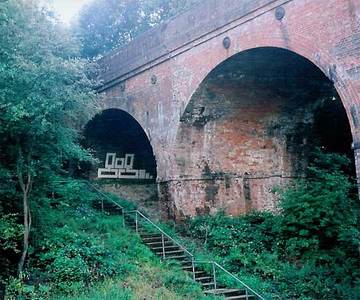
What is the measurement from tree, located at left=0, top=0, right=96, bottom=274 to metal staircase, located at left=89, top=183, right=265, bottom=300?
11.3 feet

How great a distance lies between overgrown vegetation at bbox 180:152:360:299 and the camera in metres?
9.70

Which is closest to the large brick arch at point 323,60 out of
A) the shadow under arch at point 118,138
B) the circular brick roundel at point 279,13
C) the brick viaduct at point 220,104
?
the brick viaduct at point 220,104

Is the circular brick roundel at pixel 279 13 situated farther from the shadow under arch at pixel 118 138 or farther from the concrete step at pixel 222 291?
the shadow under arch at pixel 118 138

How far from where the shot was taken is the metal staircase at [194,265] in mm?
9594

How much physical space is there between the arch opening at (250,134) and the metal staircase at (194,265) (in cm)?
155

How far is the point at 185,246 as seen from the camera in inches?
478

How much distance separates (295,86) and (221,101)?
2.11 m

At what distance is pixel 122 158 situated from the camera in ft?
64.1

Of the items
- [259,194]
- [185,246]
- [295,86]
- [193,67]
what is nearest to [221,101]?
[193,67]

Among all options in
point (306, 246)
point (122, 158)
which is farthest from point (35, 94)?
point (122, 158)

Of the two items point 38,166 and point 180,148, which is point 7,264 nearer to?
point 38,166

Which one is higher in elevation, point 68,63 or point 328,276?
point 68,63

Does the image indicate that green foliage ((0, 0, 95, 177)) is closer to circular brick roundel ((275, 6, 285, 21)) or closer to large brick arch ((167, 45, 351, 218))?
large brick arch ((167, 45, 351, 218))

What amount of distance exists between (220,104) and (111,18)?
14.0 m
